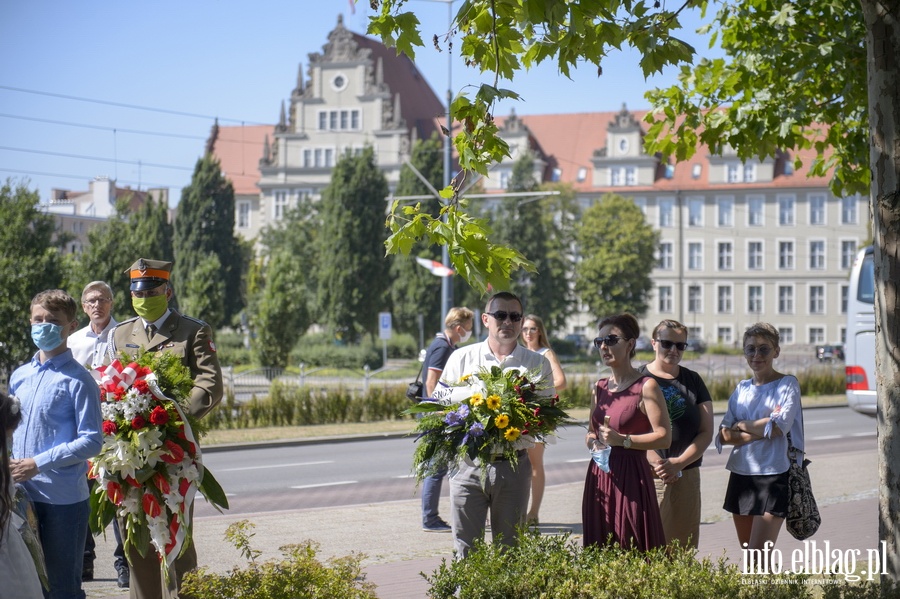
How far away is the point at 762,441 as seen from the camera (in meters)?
6.70

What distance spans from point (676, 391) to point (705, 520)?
4385 mm

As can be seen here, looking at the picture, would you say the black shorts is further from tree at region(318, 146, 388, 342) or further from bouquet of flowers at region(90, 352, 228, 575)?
tree at region(318, 146, 388, 342)

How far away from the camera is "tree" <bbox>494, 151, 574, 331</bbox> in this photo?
68000 mm

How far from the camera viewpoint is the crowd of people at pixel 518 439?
5.53m

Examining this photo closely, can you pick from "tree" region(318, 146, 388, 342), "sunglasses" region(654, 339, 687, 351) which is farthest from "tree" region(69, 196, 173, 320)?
"sunglasses" region(654, 339, 687, 351)

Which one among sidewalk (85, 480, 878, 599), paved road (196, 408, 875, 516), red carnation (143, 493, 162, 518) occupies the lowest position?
paved road (196, 408, 875, 516)

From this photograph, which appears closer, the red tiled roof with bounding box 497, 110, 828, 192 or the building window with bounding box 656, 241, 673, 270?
the red tiled roof with bounding box 497, 110, 828, 192

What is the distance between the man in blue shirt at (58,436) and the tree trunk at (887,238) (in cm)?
375

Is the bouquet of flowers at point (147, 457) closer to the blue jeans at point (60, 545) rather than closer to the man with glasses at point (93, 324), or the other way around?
the blue jeans at point (60, 545)

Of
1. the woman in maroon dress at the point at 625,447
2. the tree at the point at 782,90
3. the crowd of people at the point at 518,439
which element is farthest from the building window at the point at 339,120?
the woman in maroon dress at the point at 625,447

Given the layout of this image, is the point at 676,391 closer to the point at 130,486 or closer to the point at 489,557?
the point at 489,557

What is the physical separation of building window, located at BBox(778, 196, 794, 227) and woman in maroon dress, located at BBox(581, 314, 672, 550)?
87.5 meters

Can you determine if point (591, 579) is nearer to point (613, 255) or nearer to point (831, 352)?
point (613, 255)

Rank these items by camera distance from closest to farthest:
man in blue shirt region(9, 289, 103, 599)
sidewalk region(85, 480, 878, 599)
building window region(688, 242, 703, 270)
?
man in blue shirt region(9, 289, 103, 599) < sidewalk region(85, 480, 878, 599) < building window region(688, 242, 703, 270)
